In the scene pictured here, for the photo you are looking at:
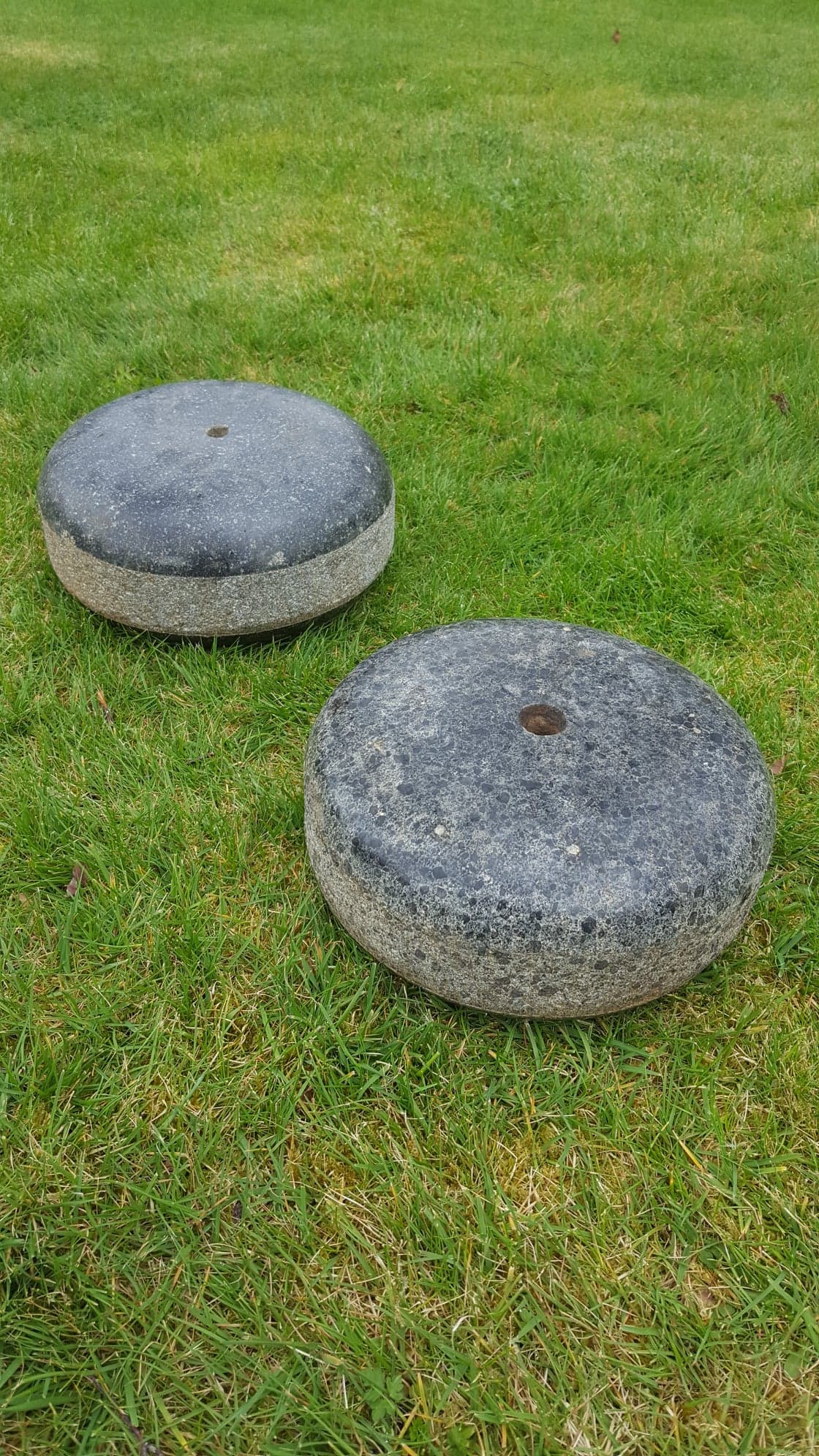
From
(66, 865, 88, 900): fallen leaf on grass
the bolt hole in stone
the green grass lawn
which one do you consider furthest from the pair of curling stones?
(66, 865, 88, 900): fallen leaf on grass

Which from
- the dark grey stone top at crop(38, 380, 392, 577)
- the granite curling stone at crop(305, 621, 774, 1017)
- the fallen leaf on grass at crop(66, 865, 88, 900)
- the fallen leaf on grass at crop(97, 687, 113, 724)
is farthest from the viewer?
the fallen leaf on grass at crop(97, 687, 113, 724)

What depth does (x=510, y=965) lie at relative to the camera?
179 centimetres

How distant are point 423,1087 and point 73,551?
1805mm

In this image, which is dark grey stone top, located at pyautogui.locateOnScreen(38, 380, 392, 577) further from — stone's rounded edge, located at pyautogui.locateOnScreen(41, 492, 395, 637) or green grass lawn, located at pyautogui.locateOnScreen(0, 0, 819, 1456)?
green grass lawn, located at pyautogui.locateOnScreen(0, 0, 819, 1456)

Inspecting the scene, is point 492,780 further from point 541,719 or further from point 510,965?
point 510,965

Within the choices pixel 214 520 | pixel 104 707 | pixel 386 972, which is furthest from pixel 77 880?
pixel 214 520

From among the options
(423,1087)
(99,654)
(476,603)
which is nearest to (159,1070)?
(423,1087)

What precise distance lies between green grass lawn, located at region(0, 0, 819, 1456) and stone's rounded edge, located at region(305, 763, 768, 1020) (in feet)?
0.45

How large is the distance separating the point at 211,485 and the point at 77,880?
1.20 meters

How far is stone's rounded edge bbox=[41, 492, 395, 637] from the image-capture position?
8.85ft

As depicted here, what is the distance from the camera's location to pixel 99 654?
294 cm

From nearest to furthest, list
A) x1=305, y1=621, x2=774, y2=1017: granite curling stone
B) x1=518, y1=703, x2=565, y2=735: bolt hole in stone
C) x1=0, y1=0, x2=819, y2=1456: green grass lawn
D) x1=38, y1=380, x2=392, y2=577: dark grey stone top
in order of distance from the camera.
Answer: x1=0, y1=0, x2=819, y2=1456: green grass lawn, x1=305, y1=621, x2=774, y2=1017: granite curling stone, x1=518, y1=703, x2=565, y2=735: bolt hole in stone, x1=38, y1=380, x2=392, y2=577: dark grey stone top

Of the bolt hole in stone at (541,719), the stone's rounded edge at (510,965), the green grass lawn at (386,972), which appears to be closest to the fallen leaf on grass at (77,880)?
the green grass lawn at (386,972)

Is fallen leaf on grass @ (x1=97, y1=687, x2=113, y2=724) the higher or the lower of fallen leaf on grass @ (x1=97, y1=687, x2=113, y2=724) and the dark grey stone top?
the lower
